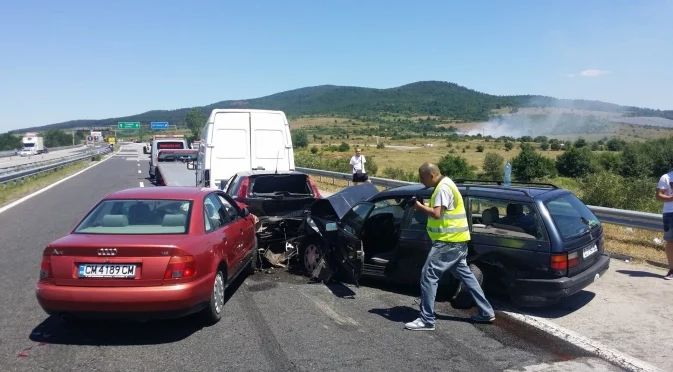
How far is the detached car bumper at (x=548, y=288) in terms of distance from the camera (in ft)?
19.1

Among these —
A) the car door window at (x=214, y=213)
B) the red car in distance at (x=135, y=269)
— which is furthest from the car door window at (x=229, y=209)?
the red car in distance at (x=135, y=269)

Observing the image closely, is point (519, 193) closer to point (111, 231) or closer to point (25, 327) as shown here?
point (111, 231)

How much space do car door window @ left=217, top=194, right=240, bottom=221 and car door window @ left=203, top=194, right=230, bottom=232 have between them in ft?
0.38

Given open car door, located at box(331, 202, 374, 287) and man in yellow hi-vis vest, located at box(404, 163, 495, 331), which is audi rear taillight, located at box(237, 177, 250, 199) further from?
man in yellow hi-vis vest, located at box(404, 163, 495, 331)

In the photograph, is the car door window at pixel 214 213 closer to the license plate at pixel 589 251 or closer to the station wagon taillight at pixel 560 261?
the station wagon taillight at pixel 560 261

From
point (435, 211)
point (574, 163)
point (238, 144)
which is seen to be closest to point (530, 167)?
point (574, 163)

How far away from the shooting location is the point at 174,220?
Answer: 580 centimetres

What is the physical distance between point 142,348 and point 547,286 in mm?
4044

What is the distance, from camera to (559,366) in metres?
4.69

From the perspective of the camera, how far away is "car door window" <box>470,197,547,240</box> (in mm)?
6090

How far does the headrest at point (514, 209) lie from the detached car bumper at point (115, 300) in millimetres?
3750

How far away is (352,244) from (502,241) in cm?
180

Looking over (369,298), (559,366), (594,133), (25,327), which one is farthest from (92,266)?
(594,133)

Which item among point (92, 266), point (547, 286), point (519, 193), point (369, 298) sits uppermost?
point (519, 193)
